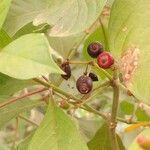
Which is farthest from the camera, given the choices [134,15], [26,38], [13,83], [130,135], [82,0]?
[130,135]

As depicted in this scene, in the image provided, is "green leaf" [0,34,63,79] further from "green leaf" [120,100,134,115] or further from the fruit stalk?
"green leaf" [120,100,134,115]

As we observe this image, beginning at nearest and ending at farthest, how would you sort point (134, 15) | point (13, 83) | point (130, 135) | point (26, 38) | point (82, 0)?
point (26, 38) < point (134, 15) < point (82, 0) < point (13, 83) < point (130, 135)

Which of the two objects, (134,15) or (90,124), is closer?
(134,15)

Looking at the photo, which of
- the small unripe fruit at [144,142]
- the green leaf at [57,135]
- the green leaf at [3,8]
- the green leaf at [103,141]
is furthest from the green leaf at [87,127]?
the small unripe fruit at [144,142]

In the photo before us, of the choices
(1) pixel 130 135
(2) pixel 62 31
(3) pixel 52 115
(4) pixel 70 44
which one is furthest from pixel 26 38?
(1) pixel 130 135

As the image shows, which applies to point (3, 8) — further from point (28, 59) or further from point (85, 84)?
point (85, 84)

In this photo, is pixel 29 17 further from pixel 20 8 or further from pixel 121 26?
pixel 121 26
